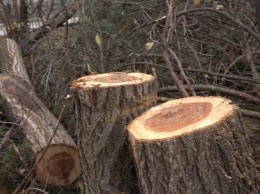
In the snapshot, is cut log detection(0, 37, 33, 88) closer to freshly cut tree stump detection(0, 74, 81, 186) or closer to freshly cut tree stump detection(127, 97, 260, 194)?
freshly cut tree stump detection(0, 74, 81, 186)

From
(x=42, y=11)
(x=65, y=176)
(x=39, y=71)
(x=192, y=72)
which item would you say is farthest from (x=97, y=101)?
(x=42, y=11)

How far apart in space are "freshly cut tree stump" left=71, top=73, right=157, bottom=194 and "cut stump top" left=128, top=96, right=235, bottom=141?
0.23 m

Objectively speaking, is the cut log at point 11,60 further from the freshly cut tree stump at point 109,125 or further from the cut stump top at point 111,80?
A: the freshly cut tree stump at point 109,125

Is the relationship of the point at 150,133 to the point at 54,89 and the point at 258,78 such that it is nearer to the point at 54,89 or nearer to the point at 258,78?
the point at 258,78

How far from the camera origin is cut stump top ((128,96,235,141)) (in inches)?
87.4

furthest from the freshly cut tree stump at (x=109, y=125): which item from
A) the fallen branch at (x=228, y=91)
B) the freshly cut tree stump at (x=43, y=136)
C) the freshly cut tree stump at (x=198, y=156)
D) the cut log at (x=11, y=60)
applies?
the cut log at (x=11, y=60)

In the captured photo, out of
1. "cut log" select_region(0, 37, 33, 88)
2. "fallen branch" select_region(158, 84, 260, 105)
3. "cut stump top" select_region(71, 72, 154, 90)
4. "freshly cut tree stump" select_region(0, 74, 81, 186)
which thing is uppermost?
"cut stump top" select_region(71, 72, 154, 90)

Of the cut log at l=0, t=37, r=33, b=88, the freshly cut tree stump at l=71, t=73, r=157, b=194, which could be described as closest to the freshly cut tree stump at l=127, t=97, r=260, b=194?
the freshly cut tree stump at l=71, t=73, r=157, b=194

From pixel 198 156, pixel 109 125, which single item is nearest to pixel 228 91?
pixel 109 125

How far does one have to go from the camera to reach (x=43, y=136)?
380 centimetres

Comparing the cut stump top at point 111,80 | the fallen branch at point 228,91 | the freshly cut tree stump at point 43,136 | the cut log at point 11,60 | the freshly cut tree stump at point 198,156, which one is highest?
the cut stump top at point 111,80

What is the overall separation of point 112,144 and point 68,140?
3.50ft

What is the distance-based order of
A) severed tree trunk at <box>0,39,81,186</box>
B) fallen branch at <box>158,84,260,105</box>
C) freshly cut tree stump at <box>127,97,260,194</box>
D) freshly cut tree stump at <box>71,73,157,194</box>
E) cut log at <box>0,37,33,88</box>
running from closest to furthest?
freshly cut tree stump at <box>127,97,260,194</box>
freshly cut tree stump at <box>71,73,157,194</box>
severed tree trunk at <box>0,39,81,186</box>
fallen branch at <box>158,84,260,105</box>
cut log at <box>0,37,33,88</box>

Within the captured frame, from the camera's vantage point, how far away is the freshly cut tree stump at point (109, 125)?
8.87ft
